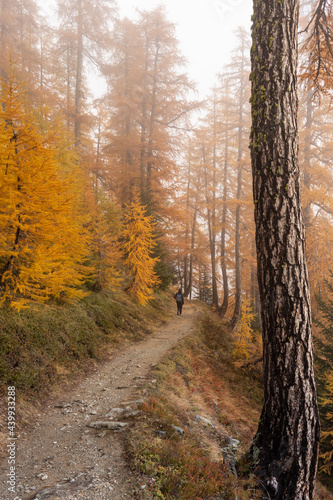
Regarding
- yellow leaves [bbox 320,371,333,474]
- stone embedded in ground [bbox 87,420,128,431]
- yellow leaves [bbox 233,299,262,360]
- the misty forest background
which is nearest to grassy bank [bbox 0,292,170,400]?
the misty forest background

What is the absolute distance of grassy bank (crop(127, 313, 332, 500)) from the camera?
296 cm

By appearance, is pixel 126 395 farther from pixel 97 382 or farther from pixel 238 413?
pixel 238 413

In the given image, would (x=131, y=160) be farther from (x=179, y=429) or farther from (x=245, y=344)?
(x=179, y=429)

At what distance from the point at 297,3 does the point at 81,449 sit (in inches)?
255

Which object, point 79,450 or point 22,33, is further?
point 22,33

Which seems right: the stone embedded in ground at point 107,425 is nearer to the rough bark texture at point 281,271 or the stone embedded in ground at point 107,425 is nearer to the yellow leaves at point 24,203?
the rough bark texture at point 281,271

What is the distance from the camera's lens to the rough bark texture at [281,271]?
2.87 m

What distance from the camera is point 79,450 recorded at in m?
3.52

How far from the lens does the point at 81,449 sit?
354cm

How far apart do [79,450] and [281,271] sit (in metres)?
3.65

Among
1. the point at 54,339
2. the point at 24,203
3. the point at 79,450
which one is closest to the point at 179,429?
the point at 79,450

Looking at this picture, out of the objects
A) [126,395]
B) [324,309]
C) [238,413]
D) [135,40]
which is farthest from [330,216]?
[135,40]

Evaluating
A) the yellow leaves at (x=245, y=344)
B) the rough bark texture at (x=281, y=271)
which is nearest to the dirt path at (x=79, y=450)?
the rough bark texture at (x=281, y=271)

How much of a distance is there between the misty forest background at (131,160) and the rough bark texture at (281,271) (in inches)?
171
